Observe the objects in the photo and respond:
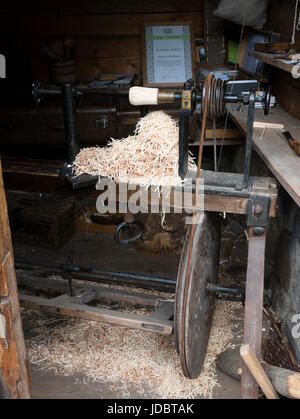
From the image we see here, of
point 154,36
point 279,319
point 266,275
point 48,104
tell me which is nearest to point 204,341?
point 279,319

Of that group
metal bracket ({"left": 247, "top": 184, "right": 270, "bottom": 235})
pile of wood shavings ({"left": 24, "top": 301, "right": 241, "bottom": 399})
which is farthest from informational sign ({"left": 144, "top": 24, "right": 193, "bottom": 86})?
metal bracket ({"left": 247, "top": 184, "right": 270, "bottom": 235})

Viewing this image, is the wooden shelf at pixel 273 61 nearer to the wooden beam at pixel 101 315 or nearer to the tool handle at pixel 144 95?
the tool handle at pixel 144 95

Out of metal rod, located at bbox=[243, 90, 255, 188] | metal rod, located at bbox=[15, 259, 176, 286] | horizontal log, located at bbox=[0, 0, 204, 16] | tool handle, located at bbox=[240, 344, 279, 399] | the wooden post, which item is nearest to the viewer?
the wooden post

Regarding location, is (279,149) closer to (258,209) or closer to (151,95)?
(258,209)

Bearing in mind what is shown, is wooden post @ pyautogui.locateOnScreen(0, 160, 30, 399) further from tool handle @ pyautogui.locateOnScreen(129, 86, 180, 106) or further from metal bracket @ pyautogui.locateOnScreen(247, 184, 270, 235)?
metal bracket @ pyautogui.locateOnScreen(247, 184, 270, 235)

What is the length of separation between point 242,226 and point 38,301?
2015 millimetres

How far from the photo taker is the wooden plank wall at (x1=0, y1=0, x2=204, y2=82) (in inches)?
174

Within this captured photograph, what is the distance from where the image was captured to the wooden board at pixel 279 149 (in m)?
2.03

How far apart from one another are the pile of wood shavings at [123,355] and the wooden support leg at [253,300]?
392 millimetres

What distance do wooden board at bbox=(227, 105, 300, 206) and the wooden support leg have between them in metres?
0.28

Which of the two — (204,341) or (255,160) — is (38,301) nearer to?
(204,341)

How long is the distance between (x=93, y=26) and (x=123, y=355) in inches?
130

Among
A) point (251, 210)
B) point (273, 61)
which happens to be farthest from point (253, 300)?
point (273, 61)

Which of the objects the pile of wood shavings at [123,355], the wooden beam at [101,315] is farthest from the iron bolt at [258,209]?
the pile of wood shavings at [123,355]
